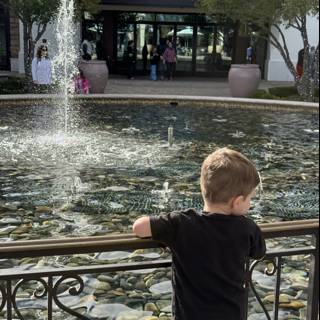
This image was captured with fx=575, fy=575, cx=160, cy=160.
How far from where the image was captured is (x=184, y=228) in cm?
219

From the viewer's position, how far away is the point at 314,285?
2705mm

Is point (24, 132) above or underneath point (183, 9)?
underneath

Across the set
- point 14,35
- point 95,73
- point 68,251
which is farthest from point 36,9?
point 68,251

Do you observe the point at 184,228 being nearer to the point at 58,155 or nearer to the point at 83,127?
the point at 58,155

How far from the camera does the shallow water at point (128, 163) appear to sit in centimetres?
694

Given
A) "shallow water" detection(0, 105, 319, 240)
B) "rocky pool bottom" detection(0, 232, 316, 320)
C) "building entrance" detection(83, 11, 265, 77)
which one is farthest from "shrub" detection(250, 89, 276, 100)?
"rocky pool bottom" detection(0, 232, 316, 320)

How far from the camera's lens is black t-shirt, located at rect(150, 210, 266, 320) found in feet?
7.18

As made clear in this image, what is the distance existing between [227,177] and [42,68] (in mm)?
17936

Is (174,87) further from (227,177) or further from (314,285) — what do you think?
(227,177)

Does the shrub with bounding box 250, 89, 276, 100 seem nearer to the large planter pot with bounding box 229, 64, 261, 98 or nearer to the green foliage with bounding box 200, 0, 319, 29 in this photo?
the large planter pot with bounding box 229, 64, 261, 98

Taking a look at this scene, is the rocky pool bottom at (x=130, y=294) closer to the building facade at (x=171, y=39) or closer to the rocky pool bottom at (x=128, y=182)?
the rocky pool bottom at (x=128, y=182)

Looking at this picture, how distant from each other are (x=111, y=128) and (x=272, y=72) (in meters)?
18.0

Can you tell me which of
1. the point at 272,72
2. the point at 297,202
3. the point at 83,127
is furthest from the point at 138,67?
the point at 297,202

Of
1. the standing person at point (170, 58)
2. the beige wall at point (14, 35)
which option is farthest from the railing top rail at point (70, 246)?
the beige wall at point (14, 35)
